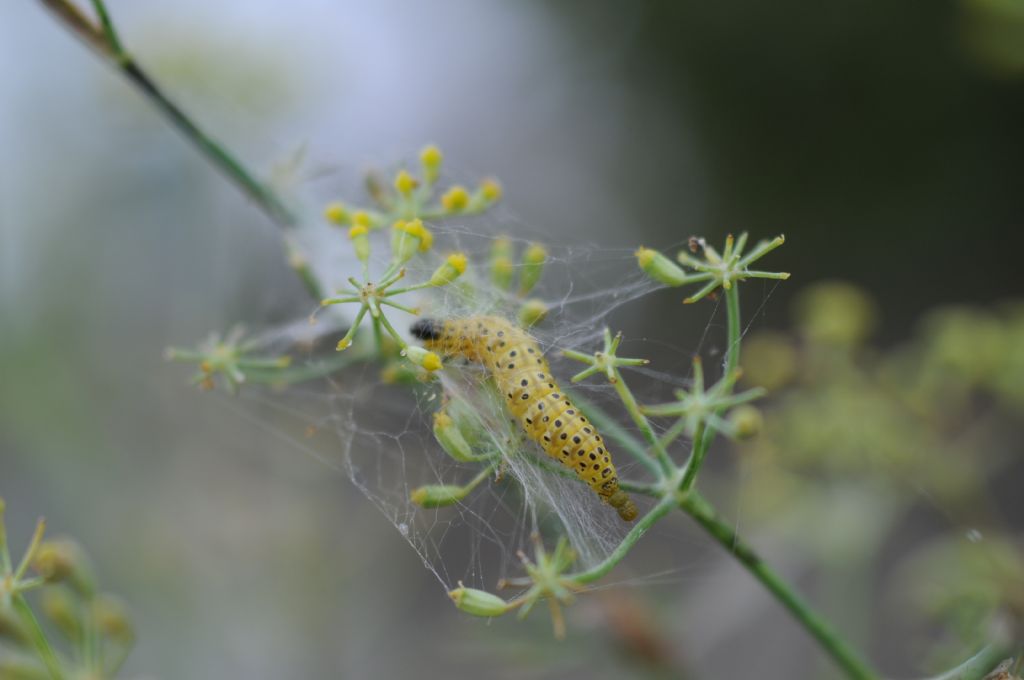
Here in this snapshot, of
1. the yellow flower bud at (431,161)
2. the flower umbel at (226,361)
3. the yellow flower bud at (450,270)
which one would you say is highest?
the yellow flower bud at (431,161)

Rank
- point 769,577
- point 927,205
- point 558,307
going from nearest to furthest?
point 769,577 → point 558,307 → point 927,205

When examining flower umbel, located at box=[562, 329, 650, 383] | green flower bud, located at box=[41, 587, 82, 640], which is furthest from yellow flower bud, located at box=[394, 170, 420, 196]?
green flower bud, located at box=[41, 587, 82, 640]

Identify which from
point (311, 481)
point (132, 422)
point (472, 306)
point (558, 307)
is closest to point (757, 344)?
point (558, 307)

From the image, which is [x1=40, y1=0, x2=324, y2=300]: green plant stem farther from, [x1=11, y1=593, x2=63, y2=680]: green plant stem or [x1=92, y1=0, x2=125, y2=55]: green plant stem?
[x1=11, y1=593, x2=63, y2=680]: green plant stem

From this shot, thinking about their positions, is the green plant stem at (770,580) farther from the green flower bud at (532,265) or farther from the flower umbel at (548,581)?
A: the green flower bud at (532,265)

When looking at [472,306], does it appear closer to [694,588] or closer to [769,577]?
[769,577]

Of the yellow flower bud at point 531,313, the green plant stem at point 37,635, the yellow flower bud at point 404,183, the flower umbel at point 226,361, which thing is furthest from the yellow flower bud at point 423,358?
the green plant stem at point 37,635

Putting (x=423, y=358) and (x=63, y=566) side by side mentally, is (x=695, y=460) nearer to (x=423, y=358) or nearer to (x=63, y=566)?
(x=423, y=358)
